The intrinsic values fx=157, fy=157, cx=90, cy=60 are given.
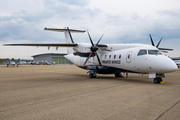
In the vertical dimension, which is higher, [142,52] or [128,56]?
[142,52]

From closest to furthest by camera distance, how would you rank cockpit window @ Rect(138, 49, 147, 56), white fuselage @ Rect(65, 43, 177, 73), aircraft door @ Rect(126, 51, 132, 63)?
white fuselage @ Rect(65, 43, 177, 73) < cockpit window @ Rect(138, 49, 147, 56) < aircraft door @ Rect(126, 51, 132, 63)

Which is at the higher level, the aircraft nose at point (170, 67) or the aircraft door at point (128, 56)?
the aircraft door at point (128, 56)

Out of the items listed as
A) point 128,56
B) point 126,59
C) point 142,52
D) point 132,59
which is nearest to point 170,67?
point 142,52

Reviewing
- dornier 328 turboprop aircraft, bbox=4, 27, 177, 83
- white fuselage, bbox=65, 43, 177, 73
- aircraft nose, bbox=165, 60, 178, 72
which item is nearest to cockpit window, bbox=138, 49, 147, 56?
dornier 328 turboprop aircraft, bbox=4, 27, 177, 83

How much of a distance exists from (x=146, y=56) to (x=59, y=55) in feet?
256

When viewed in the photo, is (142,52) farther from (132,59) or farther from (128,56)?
(128,56)

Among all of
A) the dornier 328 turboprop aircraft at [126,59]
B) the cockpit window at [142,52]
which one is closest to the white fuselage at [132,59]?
the dornier 328 turboprop aircraft at [126,59]

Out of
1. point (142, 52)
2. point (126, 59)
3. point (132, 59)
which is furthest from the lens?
point (126, 59)

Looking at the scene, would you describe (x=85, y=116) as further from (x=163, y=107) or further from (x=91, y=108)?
(x=163, y=107)

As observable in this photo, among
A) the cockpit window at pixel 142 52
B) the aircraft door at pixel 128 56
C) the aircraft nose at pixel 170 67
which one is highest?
the cockpit window at pixel 142 52

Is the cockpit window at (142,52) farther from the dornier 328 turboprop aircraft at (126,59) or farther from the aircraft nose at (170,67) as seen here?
the aircraft nose at (170,67)

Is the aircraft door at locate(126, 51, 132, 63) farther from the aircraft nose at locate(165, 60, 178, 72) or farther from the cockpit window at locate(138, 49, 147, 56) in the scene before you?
the aircraft nose at locate(165, 60, 178, 72)

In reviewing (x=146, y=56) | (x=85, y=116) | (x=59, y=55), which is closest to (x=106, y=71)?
(x=146, y=56)

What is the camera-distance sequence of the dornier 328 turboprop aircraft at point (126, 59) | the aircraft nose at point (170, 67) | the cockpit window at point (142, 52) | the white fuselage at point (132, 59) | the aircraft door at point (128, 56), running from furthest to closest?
the aircraft door at point (128, 56), the cockpit window at point (142, 52), the dornier 328 turboprop aircraft at point (126, 59), the white fuselage at point (132, 59), the aircraft nose at point (170, 67)
